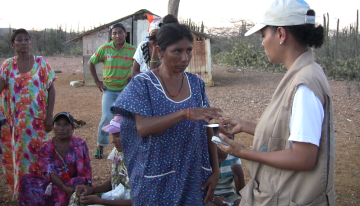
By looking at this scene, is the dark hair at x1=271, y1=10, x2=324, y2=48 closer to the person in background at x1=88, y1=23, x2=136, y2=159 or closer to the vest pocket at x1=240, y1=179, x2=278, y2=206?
the vest pocket at x1=240, y1=179, x2=278, y2=206

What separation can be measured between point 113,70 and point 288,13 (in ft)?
12.5

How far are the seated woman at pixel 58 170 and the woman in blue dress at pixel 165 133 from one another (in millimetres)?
1476

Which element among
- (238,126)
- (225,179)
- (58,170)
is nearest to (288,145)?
(238,126)

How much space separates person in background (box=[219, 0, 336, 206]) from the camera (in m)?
1.48

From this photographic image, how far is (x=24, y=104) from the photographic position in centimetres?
383

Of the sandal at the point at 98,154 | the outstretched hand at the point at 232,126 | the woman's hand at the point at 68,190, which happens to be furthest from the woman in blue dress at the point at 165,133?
the sandal at the point at 98,154

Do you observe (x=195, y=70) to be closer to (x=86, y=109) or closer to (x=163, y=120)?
(x=86, y=109)

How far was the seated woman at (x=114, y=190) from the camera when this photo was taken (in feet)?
10.1

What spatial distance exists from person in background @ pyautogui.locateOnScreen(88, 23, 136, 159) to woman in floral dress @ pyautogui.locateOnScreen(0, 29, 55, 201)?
1118 mm

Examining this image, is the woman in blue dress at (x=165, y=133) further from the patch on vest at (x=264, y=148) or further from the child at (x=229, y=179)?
the child at (x=229, y=179)

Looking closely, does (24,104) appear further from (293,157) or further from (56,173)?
(293,157)

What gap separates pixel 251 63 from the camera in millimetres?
18156

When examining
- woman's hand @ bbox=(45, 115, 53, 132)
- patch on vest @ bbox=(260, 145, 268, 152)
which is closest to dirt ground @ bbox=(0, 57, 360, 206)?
woman's hand @ bbox=(45, 115, 53, 132)

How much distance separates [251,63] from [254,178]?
17.0m
